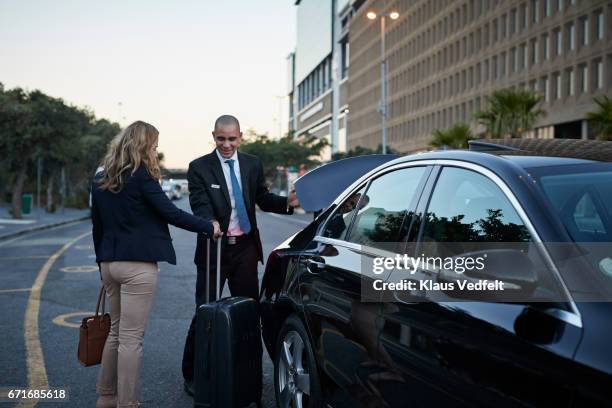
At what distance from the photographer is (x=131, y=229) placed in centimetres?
443

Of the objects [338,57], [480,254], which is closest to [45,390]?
[480,254]

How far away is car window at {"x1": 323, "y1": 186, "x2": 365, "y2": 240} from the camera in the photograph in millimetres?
3949

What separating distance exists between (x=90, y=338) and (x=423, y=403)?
2.61m

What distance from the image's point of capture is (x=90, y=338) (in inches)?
184

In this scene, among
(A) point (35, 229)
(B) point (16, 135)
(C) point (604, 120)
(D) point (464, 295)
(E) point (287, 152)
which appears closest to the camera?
(D) point (464, 295)

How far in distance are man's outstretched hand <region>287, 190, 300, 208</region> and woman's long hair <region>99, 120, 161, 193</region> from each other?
3.59 feet

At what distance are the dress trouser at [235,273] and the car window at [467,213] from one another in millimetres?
2416

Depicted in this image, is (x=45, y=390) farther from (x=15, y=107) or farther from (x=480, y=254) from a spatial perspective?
(x=15, y=107)

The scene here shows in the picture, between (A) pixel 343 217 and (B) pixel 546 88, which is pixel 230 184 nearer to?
(A) pixel 343 217

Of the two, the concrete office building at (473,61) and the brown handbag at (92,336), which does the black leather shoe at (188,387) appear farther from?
the concrete office building at (473,61)

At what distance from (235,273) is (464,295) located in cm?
293

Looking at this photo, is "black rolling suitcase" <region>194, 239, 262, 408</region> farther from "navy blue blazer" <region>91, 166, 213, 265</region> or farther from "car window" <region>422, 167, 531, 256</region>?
"car window" <region>422, 167, 531, 256</region>

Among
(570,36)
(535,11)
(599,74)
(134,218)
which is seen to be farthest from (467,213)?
(535,11)

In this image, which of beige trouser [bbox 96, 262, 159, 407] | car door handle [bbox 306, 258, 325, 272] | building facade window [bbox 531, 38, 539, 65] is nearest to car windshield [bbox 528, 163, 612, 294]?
car door handle [bbox 306, 258, 325, 272]
